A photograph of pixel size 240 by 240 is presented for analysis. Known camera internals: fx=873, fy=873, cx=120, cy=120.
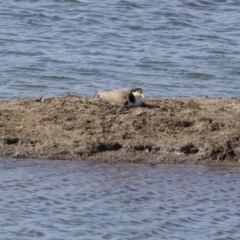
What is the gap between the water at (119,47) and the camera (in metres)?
12.8

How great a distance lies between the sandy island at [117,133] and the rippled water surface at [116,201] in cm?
20

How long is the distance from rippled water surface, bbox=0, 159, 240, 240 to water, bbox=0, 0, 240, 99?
3165mm

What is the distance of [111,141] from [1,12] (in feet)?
28.3

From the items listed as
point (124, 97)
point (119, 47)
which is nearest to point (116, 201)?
point (124, 97)

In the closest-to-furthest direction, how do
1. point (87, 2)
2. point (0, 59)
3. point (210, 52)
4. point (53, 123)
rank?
1. point (53, 123)
2. point (0, 59)
3. point (210, 52)
4. point (87, 2)

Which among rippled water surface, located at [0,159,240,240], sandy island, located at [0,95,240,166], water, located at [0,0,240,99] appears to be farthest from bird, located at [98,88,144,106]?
water, located at [0,0,240,99]

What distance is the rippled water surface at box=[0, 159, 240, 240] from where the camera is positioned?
731 cm

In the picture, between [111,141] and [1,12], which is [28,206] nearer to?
[111,141]

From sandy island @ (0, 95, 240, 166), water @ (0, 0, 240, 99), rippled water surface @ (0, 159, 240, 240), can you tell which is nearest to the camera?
rippled water surface @ (0, 159, 240, 240)

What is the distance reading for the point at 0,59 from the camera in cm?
1379

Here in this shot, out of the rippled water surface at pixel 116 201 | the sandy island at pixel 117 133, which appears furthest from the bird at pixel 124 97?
the rippled water surface at pixel 116 201

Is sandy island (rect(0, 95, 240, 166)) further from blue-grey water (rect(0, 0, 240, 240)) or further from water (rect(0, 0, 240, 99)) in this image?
water (rect(0, 0, 240, 99))

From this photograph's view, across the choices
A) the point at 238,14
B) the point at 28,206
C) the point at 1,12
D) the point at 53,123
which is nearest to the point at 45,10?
the point at 1,12

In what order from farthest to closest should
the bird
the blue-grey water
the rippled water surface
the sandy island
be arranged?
the bird → the sandy island → the blue-grey water → the rippled water surface
